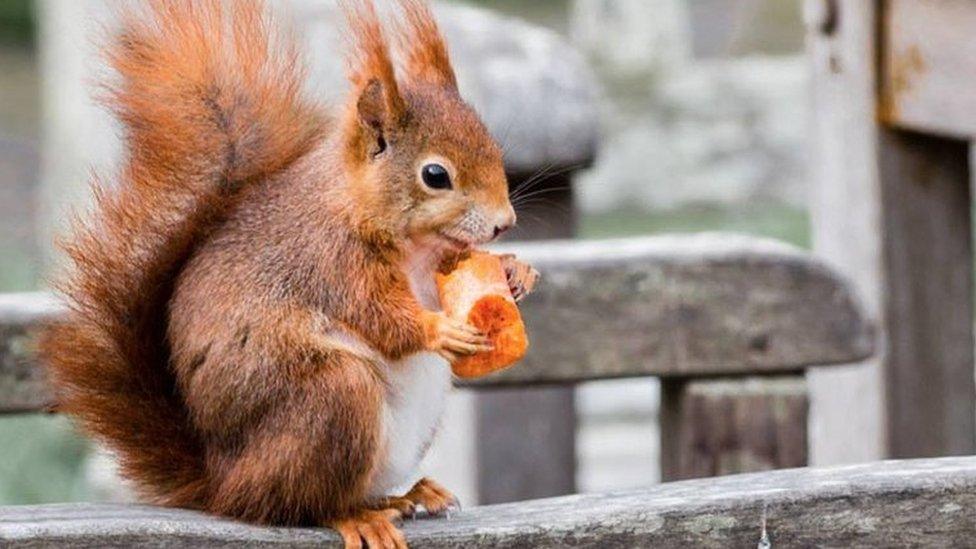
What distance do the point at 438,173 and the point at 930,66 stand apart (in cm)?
78

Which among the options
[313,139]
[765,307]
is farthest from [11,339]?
[765,307]

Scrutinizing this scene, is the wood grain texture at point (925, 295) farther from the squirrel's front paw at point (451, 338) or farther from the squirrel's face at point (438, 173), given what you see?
the squirrel's front paw at point (451, 338)

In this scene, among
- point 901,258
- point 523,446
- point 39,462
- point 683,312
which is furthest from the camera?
point 39,462

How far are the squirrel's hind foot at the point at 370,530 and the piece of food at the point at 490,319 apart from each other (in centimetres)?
13

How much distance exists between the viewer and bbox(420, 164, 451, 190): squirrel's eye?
167 centimetres

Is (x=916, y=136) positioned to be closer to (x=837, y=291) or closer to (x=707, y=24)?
(x=837, y=291)

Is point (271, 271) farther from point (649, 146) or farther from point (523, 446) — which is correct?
point (649, 146)

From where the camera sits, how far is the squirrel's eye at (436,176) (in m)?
1.67

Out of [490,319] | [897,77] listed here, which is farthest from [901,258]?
[490,319]

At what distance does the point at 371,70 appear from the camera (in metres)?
1.65

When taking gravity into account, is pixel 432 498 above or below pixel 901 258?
below

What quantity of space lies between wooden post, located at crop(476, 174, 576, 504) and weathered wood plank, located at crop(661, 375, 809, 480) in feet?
1.41

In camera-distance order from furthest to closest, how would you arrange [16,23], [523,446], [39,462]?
[16,23] → [39,462] → [523,446]

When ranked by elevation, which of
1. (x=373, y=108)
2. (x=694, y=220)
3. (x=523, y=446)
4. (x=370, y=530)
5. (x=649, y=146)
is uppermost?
(x=649, y=146)
